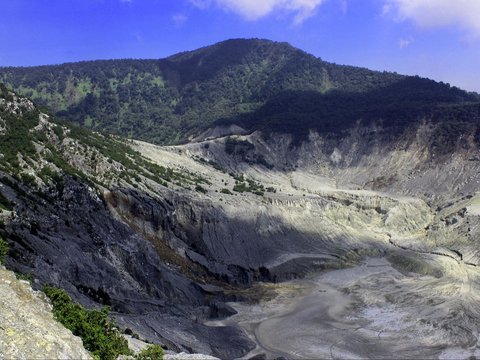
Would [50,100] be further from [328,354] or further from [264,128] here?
[328,354]

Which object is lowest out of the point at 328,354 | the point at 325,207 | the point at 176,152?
the point at 328,354

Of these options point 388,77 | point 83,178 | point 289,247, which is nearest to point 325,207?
point 289,247

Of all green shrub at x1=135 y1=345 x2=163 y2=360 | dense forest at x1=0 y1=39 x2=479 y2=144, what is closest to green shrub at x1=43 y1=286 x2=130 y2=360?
green shrub at x1=135 y1=345 x2=163 y2=360

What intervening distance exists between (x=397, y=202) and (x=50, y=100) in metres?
140

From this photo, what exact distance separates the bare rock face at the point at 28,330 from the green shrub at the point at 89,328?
2.21m

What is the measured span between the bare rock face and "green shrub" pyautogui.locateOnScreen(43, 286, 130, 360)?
7.24 ft

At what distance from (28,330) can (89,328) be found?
6053mm

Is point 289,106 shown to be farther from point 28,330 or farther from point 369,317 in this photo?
point 28,330

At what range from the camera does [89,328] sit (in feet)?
83.5

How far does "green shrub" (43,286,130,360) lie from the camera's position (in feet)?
81.3

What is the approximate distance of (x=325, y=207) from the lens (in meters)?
92.1

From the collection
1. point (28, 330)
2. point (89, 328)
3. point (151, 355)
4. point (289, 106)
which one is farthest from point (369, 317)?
point (289, 106)

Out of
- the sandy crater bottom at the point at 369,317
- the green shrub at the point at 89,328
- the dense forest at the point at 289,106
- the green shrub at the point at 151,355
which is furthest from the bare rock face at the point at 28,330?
the dense forest at the point at 289,106

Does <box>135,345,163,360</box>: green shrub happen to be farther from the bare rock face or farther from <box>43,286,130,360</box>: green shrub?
the bare rock face
